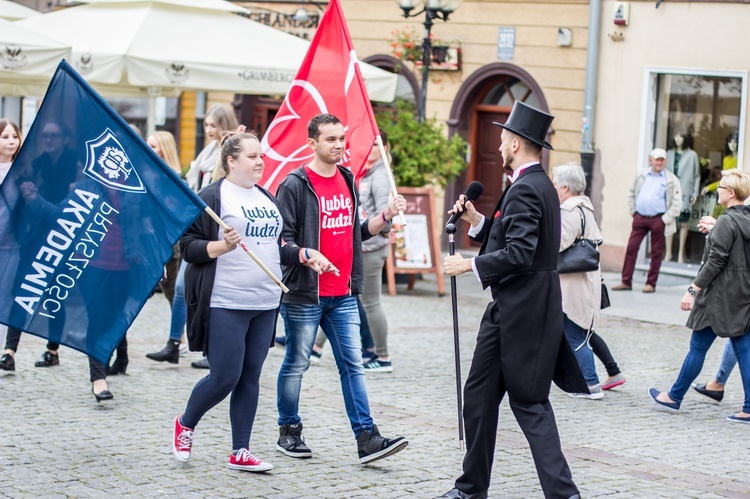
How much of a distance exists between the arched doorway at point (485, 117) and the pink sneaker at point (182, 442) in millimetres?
12984

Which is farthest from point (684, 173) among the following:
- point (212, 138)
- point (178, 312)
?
point (178, 312)

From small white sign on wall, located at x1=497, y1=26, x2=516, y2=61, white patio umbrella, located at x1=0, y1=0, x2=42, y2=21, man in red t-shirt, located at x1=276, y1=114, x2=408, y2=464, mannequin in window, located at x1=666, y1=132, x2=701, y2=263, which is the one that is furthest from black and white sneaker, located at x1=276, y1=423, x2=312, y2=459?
small white sign on wall, located at x1=497, y1=26, x2=516, y2=61

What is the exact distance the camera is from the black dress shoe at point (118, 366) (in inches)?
360

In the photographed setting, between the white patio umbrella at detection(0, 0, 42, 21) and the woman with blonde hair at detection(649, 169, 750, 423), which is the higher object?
the white patio umbrella at detection(0, 0, 42, 21)

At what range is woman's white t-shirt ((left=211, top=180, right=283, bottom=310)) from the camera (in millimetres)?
6500

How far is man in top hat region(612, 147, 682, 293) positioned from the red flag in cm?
829

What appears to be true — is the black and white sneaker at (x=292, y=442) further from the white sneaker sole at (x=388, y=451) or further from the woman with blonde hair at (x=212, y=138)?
the woman with blonde hair at (x=212, y=138)

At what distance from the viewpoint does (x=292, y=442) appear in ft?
23.0

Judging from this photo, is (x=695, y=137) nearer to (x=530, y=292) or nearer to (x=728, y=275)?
(x=728, y=275)

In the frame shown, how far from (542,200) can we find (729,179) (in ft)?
9.94

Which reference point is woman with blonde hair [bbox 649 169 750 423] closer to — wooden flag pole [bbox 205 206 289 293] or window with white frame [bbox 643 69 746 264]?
wooden flag pole [bbox 205 206 289 293]

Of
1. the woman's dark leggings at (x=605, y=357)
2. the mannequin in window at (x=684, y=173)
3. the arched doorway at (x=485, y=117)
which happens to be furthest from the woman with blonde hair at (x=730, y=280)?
the arched doorway at (x=485, y=117)

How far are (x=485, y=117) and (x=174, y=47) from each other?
7.57 metres

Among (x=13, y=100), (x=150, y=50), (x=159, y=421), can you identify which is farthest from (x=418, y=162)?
(x=13, y=100)
